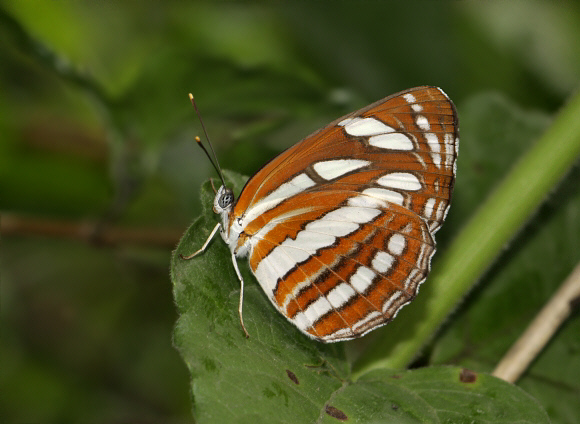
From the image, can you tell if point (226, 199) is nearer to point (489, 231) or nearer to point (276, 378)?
point (276, 378)

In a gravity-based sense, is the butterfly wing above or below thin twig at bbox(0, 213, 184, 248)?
above

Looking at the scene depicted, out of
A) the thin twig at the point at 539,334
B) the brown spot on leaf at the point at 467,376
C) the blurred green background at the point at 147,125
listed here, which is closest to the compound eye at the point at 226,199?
the blurred green background at the point at 147,125

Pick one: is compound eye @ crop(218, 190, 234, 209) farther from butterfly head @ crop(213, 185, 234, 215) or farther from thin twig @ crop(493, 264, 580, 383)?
thin twig @ crop(493, 264, 580, 383)

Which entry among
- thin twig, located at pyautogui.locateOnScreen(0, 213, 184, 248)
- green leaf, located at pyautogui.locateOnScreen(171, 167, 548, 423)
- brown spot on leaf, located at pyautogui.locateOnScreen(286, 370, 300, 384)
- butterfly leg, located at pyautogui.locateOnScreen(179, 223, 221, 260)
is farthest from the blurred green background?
brown spot on leaf, located at pyautogui.locateOnScreen(286, 370, 300, 384)

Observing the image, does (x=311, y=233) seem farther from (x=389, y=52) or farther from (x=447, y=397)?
(x=389, y=52)

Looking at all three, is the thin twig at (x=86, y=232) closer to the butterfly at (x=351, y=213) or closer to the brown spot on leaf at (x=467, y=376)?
the butterfly at (x=351, y=213)

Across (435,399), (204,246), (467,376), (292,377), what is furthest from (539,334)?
(204,246)
